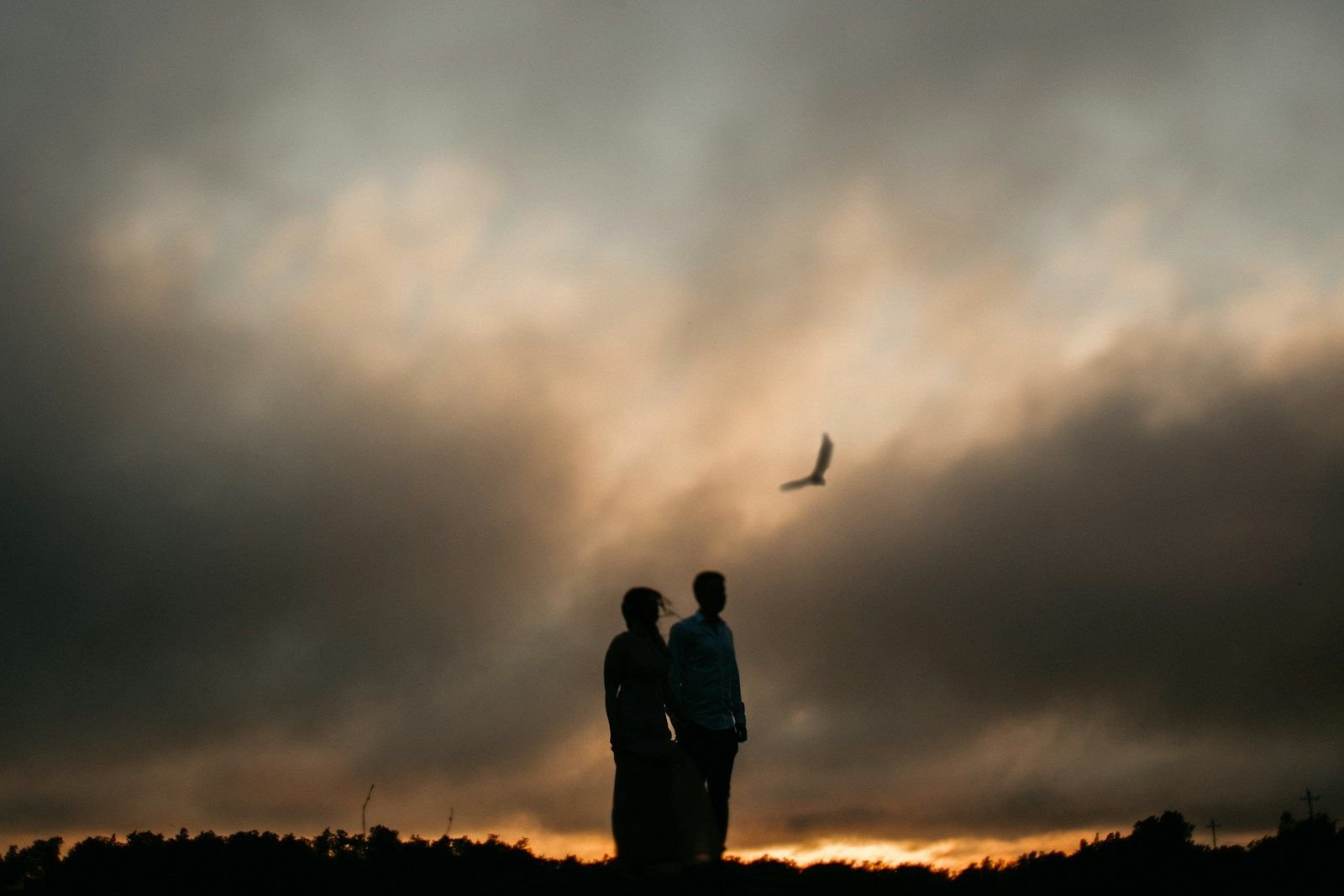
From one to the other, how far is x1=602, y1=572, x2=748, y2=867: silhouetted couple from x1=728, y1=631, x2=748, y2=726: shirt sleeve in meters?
0.36

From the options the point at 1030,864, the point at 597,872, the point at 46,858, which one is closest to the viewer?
the point at 597,872

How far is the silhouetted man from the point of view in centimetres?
1224

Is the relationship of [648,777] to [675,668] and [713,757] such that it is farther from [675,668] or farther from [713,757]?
[675,668]

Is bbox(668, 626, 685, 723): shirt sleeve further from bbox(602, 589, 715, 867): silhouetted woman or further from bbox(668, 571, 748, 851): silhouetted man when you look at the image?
bbox(602, 589, 715, 867): silhouetted woman

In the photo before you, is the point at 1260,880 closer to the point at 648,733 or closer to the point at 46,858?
the point at 648,733

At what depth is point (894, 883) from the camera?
46.1 feet

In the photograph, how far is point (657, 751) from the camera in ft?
37.9

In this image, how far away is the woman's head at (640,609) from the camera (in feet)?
38.5

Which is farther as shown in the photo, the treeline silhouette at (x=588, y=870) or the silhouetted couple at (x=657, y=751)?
the treeline silhouette at (x=588, y=870)

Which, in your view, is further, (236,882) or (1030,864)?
(1030,864)

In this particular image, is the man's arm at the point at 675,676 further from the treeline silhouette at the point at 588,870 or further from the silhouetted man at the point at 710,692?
the treeline silhouette at the point at 588,870

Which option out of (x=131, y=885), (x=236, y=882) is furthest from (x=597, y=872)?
(x=131, y=885)

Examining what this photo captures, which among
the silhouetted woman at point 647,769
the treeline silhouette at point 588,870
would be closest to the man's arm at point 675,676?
the silhouetted woman at point 647,769

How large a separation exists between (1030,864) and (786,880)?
3012 mm
